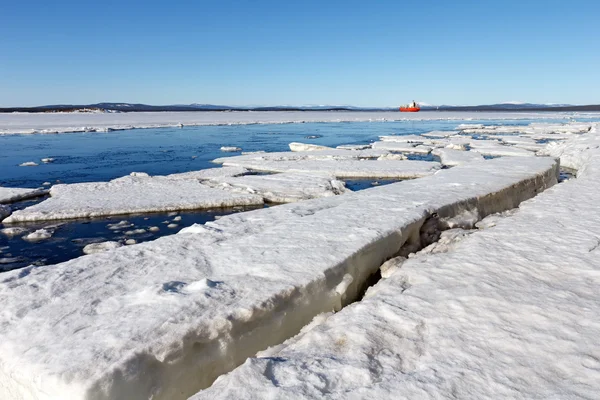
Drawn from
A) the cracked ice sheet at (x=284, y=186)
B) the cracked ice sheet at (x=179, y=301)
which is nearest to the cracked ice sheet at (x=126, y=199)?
the cracked ice sheet at (x=284, y=186)

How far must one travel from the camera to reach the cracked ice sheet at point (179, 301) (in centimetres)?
170

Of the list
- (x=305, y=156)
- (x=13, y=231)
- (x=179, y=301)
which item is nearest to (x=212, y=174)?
(x=305, y=156)

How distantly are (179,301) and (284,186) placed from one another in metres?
4.96

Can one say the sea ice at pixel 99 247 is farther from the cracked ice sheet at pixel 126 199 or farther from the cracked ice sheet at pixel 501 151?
the cracked ice sheet at pixel 501 151

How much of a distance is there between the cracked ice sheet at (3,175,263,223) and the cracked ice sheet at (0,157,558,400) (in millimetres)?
2521

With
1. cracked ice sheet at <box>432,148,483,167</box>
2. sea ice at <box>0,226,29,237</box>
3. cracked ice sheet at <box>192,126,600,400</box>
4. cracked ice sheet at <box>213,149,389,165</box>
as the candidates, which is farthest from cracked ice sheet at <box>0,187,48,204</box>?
cracked ice sheet at <box>432,148,483,167</box>

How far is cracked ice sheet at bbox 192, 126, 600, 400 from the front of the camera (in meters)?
1.58

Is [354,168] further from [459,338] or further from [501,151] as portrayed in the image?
[459,338]

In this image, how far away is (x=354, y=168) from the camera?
28.8 feet

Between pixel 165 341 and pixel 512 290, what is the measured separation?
1.80 meters

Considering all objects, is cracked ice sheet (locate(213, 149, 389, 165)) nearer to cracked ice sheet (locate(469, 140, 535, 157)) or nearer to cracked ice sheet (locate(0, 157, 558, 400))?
cracked ice sheet (locate(469, 140, 535, 157))

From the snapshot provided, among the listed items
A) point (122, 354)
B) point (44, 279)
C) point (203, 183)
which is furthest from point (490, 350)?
point (203, 183)

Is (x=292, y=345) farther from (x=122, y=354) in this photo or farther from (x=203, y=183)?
(x=203, y=183)

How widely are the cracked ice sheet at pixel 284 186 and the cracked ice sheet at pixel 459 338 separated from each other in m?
3.68
